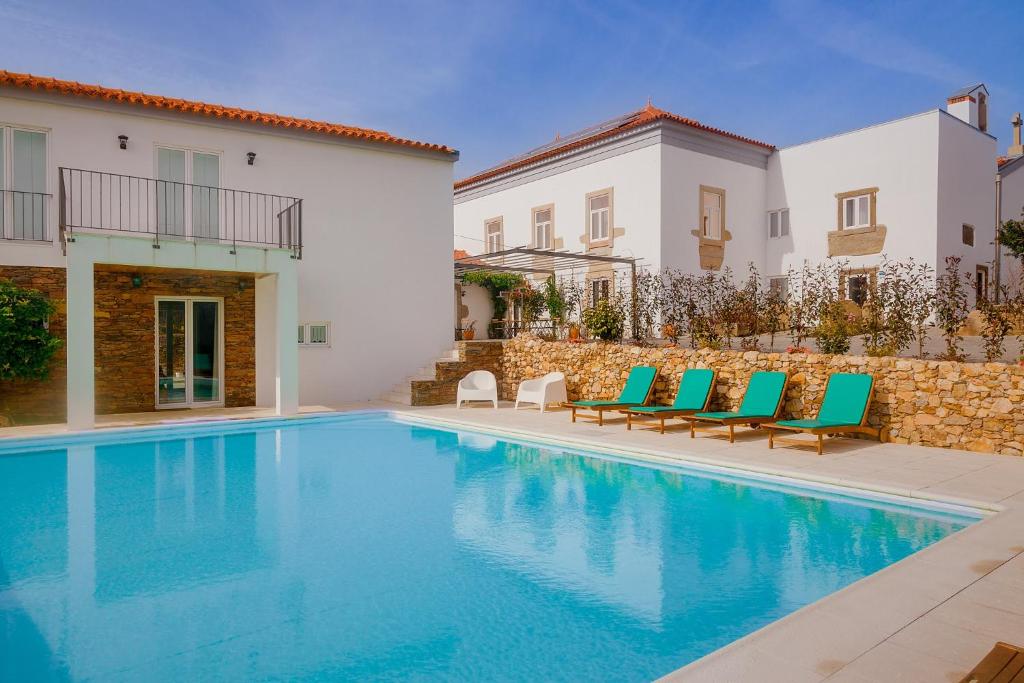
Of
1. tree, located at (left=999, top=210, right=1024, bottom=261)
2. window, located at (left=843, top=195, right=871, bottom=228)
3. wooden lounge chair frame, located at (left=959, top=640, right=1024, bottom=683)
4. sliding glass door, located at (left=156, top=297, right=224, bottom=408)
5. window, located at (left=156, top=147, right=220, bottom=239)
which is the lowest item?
wooden lounge chair frame, located at (left=959, top=640, right=1024, bottom=683)

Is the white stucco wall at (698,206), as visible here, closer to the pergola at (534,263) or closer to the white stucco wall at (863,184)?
the white stucco wall at (863,184)

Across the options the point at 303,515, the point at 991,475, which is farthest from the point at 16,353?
the point at 991,475

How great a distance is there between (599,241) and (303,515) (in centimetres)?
1660

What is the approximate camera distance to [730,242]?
879 inches

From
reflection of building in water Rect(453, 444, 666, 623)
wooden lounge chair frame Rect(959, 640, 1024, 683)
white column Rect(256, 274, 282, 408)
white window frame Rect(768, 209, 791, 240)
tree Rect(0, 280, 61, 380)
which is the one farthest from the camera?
white window frame Rect(768, 209, 791, 240)

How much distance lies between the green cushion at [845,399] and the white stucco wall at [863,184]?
486 inches

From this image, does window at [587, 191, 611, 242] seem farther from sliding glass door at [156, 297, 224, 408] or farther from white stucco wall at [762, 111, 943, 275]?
sliding glass door at [156, 297, 224, 408]

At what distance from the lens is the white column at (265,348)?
1497 centimetres

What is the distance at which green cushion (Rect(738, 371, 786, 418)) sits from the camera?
10.5 m

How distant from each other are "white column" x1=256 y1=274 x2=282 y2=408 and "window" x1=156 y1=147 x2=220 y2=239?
63.0 inches

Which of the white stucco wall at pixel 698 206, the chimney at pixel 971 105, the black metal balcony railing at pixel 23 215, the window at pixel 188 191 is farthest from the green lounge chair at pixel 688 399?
the chimney at pixel 971 105

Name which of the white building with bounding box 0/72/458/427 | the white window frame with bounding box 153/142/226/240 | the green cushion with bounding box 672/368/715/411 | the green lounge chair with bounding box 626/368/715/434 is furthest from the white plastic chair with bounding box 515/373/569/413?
the white window frame with bounding box 153/142/226/240

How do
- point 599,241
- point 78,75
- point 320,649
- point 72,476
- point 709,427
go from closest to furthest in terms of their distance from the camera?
point 320,649 < point 72,476 < point 709,427 < point 78,75 < point 599,241

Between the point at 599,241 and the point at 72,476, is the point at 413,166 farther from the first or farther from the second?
the point at 72,476
